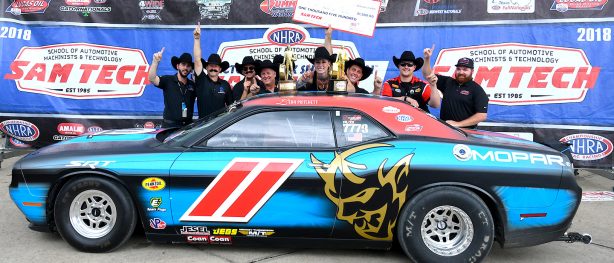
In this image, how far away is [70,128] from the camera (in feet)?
21.8

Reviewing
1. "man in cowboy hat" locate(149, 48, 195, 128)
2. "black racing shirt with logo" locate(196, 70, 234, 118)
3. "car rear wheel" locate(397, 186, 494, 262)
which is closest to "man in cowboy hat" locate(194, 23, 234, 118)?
"black racing shirt with logo" locate(196, 70, 234, 118)

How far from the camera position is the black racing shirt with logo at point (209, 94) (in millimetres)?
5266

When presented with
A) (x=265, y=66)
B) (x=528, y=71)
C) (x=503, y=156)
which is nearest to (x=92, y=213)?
(x=265, y=66)

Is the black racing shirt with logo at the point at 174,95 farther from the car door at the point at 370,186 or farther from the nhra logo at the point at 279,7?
the car door at the point at 370,186

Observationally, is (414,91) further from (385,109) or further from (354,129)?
(354,129)

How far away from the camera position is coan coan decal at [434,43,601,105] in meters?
5.97

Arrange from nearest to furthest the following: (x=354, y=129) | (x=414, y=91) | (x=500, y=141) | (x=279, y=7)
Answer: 1. (x=354, y=129)
2. (x=500, y=141)
3. (x=414, y=91)
4. (x=279, y=7)

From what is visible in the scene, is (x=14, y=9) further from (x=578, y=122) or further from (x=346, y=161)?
(x=578, y=122)

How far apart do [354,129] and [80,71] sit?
15.6 feet

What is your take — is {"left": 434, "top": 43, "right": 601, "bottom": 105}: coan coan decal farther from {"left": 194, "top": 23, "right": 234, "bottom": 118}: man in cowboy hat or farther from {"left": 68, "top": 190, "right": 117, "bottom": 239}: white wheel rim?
{"left": 68, "top": 190, "right": 117, "bottom": 239}: white wheel rim

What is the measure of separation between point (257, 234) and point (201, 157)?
2.34 ft

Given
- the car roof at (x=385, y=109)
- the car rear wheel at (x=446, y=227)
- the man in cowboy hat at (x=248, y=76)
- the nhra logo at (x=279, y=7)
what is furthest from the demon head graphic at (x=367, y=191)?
the nhra logo at (x=279, y=7)

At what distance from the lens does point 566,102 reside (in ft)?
19.8

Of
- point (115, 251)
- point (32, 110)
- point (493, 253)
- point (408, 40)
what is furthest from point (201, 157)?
point (32, 110)
